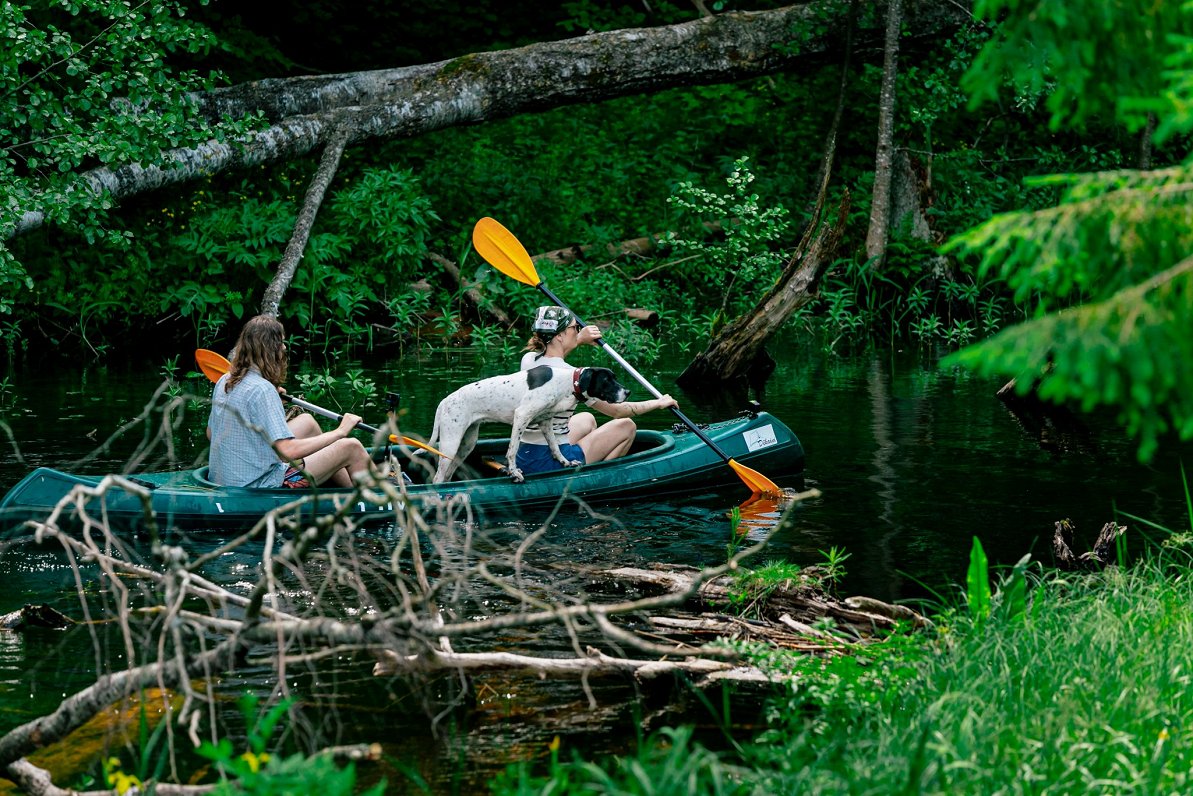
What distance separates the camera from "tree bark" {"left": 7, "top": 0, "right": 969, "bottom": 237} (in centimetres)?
1460

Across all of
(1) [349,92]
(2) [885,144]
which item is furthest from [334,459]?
(2) [885,144]

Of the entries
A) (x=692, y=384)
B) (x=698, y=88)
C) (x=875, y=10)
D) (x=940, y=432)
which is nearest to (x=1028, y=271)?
(x=940, y=432)

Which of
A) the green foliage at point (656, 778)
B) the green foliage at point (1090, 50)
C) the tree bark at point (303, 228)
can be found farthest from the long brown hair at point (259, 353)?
the tree bark at point (303, 228)

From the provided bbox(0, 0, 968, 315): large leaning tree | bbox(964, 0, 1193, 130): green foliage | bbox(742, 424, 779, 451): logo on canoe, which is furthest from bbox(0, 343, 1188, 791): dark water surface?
bbox(964, 0, 1193, 130): green foliage

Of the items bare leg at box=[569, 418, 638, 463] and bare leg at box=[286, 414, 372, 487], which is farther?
bare leg at box=[569, 418, 638, 463]

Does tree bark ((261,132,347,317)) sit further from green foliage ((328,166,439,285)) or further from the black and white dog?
the black and white dog

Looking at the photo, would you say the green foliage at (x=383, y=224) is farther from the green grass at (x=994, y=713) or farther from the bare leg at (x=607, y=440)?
the green grass at (x=994, y=713)

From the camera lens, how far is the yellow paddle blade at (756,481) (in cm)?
856

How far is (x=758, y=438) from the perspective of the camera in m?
8.92

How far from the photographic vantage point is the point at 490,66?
1518cm

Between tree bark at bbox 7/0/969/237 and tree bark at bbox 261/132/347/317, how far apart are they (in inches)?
14.4

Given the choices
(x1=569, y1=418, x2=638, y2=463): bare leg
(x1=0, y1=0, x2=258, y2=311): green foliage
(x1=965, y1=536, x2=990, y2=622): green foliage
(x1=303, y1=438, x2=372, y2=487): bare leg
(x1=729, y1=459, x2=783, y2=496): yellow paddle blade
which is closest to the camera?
(x1=965, y1=536, x2=990, y2=622): green foliage

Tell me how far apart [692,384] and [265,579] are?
9.21 meters

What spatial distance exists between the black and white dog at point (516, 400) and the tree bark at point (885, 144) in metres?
8.05
